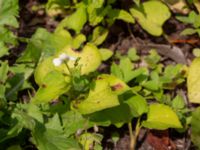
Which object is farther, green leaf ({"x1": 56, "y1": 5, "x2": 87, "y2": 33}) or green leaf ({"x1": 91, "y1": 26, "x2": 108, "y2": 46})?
green leaf ({"x1": 91, "y1": 26, "x2": 108, "y2": 46})

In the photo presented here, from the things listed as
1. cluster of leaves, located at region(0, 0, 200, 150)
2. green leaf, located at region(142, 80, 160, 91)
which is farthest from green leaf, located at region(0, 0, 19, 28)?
green leaf, located at region(142, 80, 160, 91)

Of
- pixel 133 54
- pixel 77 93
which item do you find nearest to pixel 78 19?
pixel 133 54

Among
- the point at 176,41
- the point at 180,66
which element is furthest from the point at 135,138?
the point at 176,41

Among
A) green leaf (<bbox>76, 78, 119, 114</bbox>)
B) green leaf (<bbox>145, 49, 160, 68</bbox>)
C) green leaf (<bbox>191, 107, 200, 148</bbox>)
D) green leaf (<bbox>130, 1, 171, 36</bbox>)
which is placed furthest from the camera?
green leaf (<bbox>130, 1, 171, 36</bbox>)

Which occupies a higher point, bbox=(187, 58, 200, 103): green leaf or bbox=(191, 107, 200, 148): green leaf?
bbox=(187, 58, 200, 103): green leaf

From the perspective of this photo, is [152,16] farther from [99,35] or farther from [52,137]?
[52,137]

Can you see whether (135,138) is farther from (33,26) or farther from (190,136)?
(33,26)

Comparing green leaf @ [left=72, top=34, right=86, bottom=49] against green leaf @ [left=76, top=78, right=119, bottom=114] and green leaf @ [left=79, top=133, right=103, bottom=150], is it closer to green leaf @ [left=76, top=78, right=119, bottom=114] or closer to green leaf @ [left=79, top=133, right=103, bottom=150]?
green leaf @ [left=76, top=78, right=119, bottom=114]
